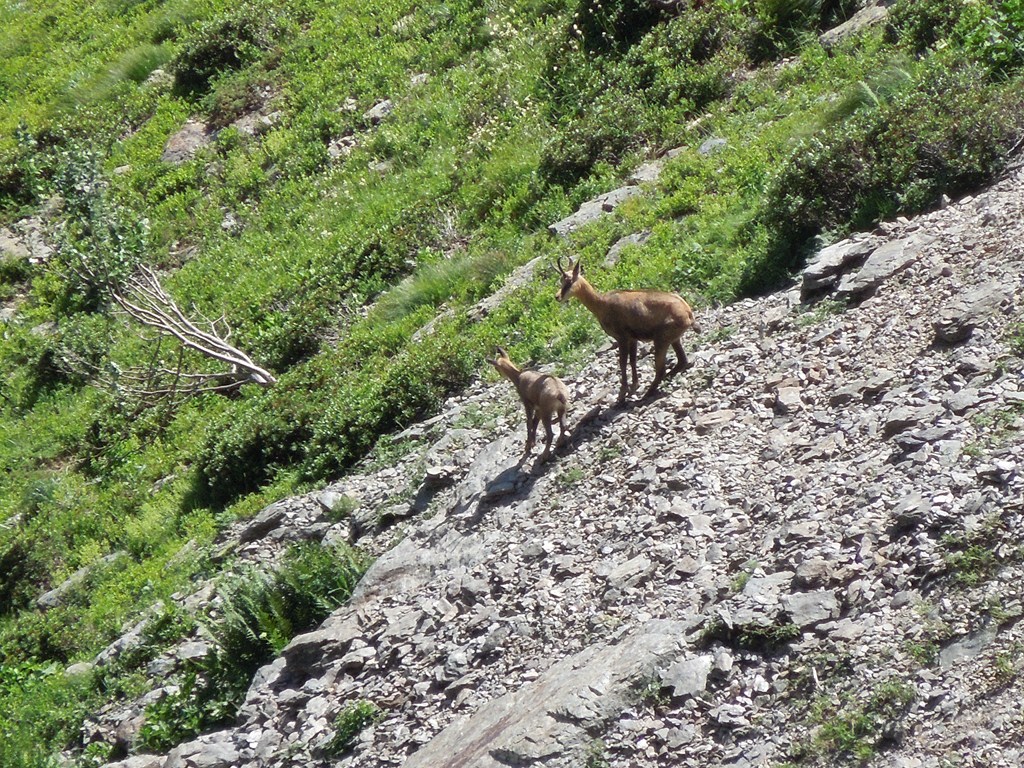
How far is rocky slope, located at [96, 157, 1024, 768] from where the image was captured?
7254mm

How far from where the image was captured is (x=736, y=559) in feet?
28.4

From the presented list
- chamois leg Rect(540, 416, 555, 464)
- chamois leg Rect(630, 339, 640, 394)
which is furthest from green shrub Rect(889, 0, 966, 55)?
chamois leg Rect(540, 416, 555, 464)

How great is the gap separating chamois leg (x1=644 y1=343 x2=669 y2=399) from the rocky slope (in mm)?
140

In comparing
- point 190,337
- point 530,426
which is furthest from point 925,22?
point 190,337

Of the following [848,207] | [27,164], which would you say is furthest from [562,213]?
[27,164]

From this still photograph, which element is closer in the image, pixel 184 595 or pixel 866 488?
pixel 866 488

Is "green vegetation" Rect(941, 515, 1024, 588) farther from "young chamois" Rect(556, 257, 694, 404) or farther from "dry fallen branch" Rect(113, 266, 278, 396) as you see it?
"dry fallen branch" Rect(113, 266, 278, 396)

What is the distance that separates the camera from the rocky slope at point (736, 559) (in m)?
7.25

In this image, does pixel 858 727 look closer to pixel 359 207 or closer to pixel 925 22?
pixel 925 22

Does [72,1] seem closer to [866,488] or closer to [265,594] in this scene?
[265,594]

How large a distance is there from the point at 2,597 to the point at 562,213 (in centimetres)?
950

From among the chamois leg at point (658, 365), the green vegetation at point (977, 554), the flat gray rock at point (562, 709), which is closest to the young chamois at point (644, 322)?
the chamois leg at point (658, 365)

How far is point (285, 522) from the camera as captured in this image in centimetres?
1395

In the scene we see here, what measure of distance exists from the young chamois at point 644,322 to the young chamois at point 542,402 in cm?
67
